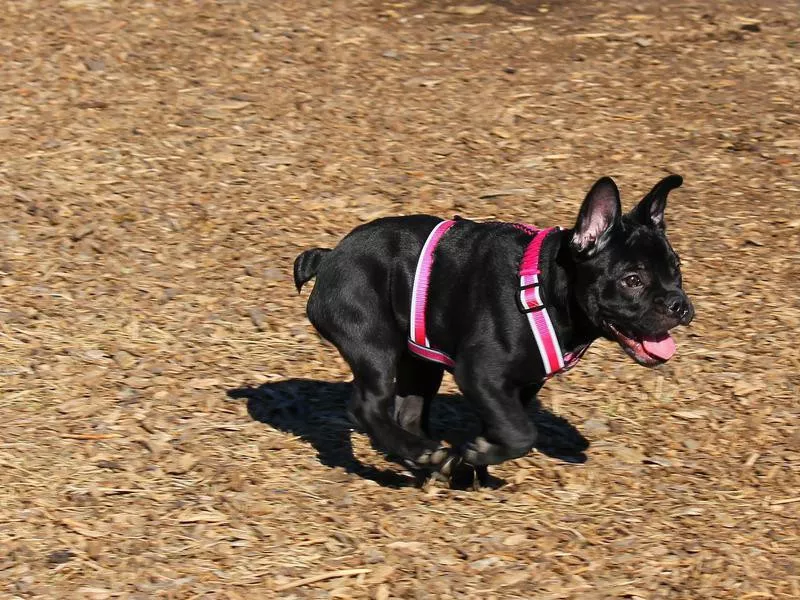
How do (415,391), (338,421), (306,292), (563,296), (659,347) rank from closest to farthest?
(563,296) < (659,347) < (415,391) < (338,421) < (306,292)

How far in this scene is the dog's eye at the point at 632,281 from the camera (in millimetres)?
5320

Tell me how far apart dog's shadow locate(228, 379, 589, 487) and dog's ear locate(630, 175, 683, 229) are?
138cm

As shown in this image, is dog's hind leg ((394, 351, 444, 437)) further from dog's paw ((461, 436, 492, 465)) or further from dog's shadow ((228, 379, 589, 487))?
dog's paw ((461, 436, 492, 465))

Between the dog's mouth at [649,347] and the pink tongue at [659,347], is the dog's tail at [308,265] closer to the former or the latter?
the dog's mouth at [649,347]

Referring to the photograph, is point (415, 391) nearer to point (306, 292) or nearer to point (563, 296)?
point (563, 296)

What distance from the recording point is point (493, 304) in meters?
5.44

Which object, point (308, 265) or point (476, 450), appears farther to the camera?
point (308, 265)

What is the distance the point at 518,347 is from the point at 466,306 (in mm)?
320

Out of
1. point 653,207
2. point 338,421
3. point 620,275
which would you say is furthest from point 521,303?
point 338,421

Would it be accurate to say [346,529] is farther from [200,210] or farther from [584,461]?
[200,210]

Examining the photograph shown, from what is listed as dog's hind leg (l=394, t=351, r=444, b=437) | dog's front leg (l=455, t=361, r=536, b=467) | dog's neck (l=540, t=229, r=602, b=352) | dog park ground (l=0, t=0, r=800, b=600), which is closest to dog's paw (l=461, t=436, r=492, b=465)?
dog's front leg (l=455, t=361, r=536, b=467)

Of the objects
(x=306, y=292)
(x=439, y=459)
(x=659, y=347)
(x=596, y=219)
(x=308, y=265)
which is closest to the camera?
(x=596, y=219)

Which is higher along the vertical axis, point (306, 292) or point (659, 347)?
point (659, 347)

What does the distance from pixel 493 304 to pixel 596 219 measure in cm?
57
